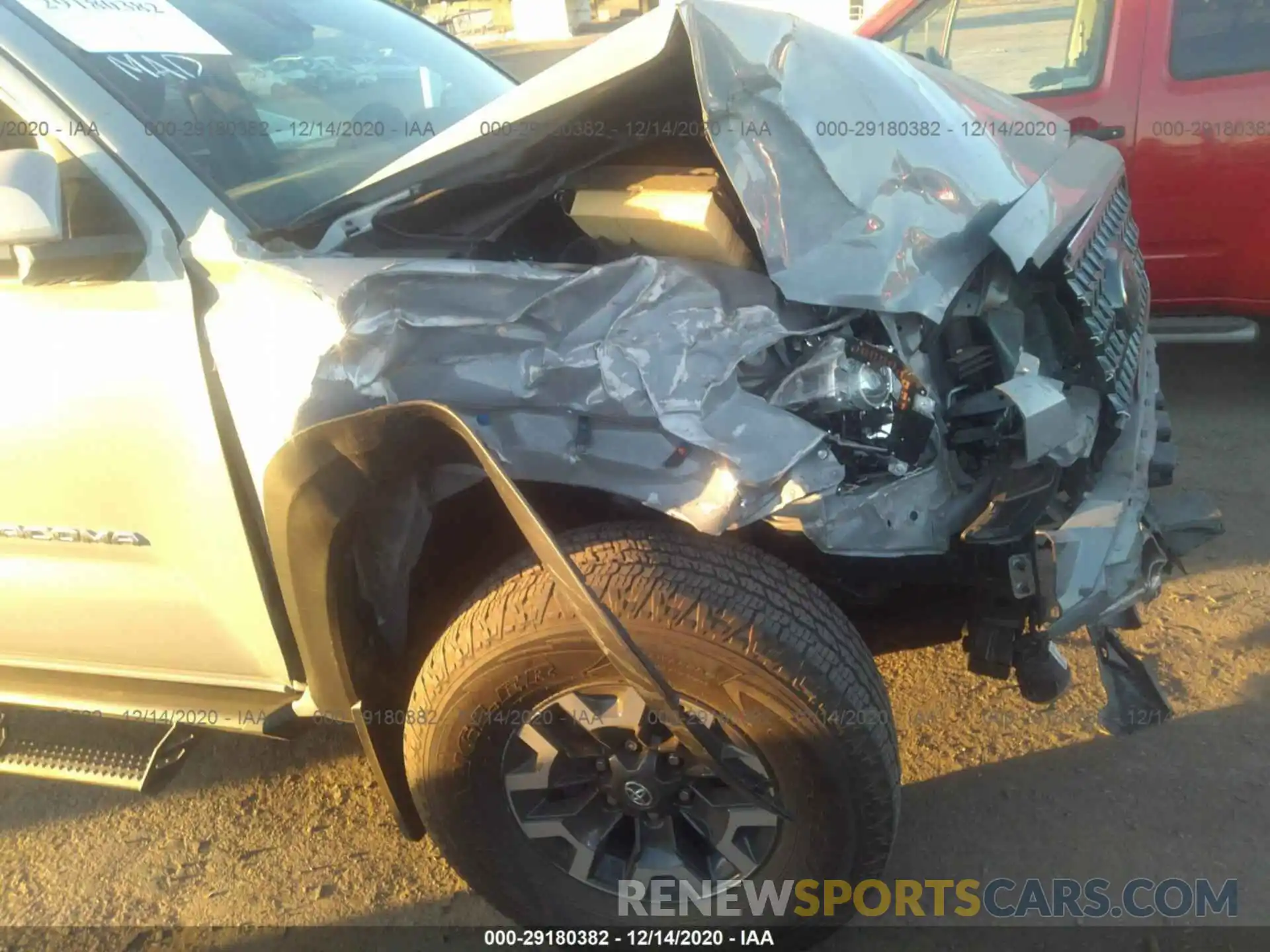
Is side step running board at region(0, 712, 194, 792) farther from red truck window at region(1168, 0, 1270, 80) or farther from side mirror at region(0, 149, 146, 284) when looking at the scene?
red truck window at region(1168, 0, 1270, 80)

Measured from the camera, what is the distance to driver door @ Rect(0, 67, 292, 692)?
1893 millimetres

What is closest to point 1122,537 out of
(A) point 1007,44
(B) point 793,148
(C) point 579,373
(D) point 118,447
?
(B) point 793,148

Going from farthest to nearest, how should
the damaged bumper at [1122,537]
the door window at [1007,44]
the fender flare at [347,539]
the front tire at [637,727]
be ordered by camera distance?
the door window at [1007,44]
the damaged bumper at [1122,537]
the front tire at [637,727]
the fender flare at [347,539]

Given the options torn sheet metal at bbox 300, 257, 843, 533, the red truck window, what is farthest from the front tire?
the red truck window

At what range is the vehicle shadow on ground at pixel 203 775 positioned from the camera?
8.83ft

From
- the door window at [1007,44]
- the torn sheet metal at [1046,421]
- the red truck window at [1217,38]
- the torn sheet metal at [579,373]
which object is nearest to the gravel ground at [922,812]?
the torn sheet metal at [1046,421]

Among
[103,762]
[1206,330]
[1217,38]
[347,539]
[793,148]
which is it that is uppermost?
[793,148]

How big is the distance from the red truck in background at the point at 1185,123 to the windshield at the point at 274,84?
87.8 inches

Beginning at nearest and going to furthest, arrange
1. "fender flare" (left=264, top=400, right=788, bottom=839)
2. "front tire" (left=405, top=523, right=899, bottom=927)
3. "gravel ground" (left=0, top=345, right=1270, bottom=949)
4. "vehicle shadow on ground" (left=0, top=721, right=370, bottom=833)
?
"fender flare" (left=264, top=400, right=788, bottom=839), "front tire" (left=405, top=523, right=899, bottom=927), "gravel ground" (left=0, top=345, right=1270, bottom=949), "vehicle shadow on ground" (left=0, top=721, right=370, bottom=833)

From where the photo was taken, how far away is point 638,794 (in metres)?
1.96

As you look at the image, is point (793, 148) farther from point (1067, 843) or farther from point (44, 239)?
point (1067, 843)

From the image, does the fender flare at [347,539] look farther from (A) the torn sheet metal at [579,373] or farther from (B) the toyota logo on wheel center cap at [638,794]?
(B) the toyota logo on wheel center cap at [638,794]

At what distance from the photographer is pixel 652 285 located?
182 centimetres

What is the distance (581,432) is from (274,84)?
4.80ft
